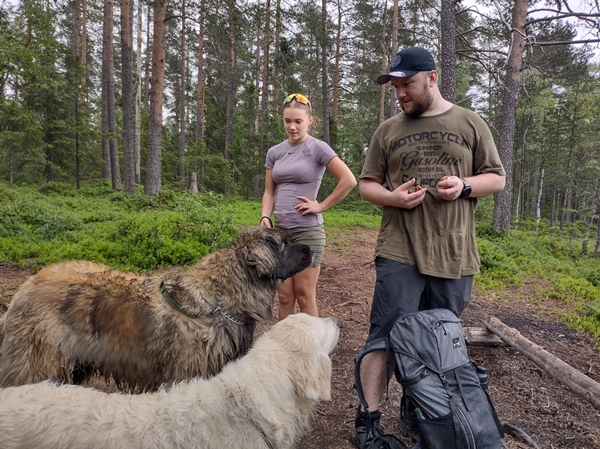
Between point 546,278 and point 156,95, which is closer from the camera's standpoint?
point 546,278

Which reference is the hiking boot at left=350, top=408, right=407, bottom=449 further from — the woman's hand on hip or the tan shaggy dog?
the woman's hand on hip

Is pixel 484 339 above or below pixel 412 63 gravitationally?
below

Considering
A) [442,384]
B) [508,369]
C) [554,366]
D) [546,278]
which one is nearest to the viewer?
[442,384]

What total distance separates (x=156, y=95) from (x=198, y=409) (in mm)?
13694

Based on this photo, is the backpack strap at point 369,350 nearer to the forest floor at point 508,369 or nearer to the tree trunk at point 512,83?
the forest floor at point 508,369

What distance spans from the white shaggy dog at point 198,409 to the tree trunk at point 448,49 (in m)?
9.80

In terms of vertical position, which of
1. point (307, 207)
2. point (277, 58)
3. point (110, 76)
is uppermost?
point (277, 58)

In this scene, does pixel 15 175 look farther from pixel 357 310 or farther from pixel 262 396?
pixel 262 396

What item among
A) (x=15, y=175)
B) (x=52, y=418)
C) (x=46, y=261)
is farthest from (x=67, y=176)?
(x=52, y=418)

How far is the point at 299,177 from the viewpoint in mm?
3137

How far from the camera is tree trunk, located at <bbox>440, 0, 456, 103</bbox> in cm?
951

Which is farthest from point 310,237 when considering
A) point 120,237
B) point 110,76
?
point 110,76

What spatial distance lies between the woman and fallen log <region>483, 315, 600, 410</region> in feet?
7.83

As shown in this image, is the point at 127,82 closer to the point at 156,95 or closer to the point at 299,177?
the point at 156,95
